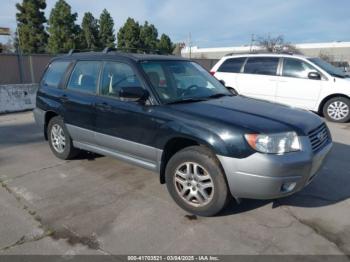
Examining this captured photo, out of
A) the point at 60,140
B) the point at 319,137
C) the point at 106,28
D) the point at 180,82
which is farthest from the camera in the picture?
the point at 106,28

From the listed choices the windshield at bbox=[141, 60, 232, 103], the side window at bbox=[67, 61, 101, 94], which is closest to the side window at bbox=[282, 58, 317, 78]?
the windshield at bbox=[141, 60, 232, 103]

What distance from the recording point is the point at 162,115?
362cm

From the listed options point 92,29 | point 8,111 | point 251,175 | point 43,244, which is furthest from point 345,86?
point 92,29

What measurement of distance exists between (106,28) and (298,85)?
31.5m

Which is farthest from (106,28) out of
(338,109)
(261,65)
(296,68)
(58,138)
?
(58,138)

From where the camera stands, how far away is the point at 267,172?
9.97ft

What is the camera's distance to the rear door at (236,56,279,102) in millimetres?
9227

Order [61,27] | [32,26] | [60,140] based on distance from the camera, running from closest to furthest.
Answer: [60,140] → [61,27] → [32,26]

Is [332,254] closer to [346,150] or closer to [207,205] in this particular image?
[207,205]

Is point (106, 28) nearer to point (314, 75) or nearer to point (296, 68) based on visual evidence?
point (296, 68)

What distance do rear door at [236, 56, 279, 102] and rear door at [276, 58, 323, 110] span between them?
8.8 inches

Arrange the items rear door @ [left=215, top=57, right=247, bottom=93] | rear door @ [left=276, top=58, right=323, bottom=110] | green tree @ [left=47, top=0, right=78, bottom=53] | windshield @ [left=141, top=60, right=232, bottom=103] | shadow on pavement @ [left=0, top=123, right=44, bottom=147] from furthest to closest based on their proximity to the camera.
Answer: green tree @ [left=47, top=0, right=78, bottom=53] < rear door @ [left=215, top=57, right=247, bottom=93] < rear door @ [left=276, top=58, right=323, bottom=110] < shadow on pavement @ [left=0, top=123, right=44, bottom=147] < windshield @ [left=141, top=60, right=232, bottom=103]

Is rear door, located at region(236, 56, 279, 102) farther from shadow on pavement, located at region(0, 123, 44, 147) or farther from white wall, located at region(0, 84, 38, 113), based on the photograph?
white wall, located at region(0, 84, 38, 113)

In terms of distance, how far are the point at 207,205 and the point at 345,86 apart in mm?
6783
